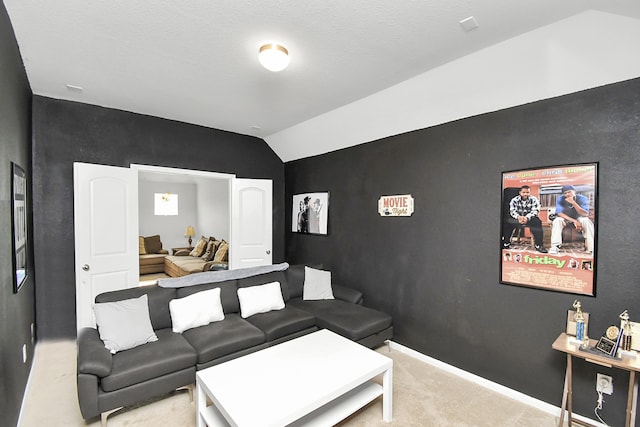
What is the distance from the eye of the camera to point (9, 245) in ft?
6.47

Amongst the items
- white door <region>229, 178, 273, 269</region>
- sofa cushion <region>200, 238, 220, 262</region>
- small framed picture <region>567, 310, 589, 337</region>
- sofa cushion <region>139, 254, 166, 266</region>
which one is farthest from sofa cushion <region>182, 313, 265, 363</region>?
sofa cushion <region>139, 254, 166, 266</region>

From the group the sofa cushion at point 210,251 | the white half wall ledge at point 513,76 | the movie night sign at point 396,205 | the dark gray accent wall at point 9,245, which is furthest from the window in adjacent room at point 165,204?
the movie night sign at point 396,205

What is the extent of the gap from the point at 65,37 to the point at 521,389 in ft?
14.8

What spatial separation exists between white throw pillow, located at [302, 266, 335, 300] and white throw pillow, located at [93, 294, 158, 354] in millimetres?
1771

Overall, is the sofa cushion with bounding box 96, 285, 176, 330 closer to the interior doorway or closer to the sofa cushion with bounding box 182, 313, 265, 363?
the sofa cushion with bounding box 182, 313, 265, 363

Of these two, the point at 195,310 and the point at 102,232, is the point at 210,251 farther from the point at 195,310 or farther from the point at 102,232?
the point at 195,310

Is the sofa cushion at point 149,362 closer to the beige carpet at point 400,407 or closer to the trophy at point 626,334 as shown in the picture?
the beige carpet at point 400,407

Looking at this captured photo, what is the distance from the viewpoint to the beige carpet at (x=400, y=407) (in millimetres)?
2115

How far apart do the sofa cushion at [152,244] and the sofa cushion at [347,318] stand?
5.49 meters

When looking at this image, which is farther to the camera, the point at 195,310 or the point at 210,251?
the point at 210,251

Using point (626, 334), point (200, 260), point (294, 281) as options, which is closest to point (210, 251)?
point (200, 260)

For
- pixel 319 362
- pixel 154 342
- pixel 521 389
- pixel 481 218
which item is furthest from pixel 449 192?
pixel 154 342

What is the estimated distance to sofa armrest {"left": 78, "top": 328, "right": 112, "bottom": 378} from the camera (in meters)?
1.93

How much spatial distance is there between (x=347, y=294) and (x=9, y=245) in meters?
3.12
